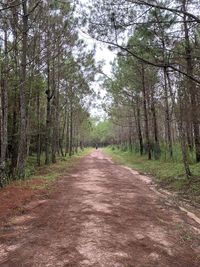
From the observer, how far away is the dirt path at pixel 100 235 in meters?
4.45

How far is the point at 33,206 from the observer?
26.5 feet

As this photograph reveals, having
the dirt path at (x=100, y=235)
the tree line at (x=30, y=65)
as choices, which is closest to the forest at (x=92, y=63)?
the tree line at (x=30, y=65)

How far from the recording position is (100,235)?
214 inches

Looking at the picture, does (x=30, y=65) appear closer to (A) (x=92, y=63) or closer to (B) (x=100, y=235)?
(A) (x=92, y=63)

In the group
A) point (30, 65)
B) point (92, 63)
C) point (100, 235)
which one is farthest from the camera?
point (92, 63)

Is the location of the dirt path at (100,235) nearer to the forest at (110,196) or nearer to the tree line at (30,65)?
the forest at (110,196)

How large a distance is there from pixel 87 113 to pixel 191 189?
3379 cm

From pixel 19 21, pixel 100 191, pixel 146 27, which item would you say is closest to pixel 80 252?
pixel 100 191

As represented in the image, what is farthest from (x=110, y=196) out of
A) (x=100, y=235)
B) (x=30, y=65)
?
(x=30, y=65)

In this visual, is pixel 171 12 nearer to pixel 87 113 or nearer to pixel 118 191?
pixel 118 191

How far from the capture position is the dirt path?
4453mm

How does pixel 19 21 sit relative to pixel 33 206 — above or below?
above

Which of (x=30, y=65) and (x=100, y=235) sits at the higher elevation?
(x=30, y=65)

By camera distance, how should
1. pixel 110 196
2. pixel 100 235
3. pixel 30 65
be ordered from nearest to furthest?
1. pixel 100 235
2. pixel 110 196
3. pixel 30 65
